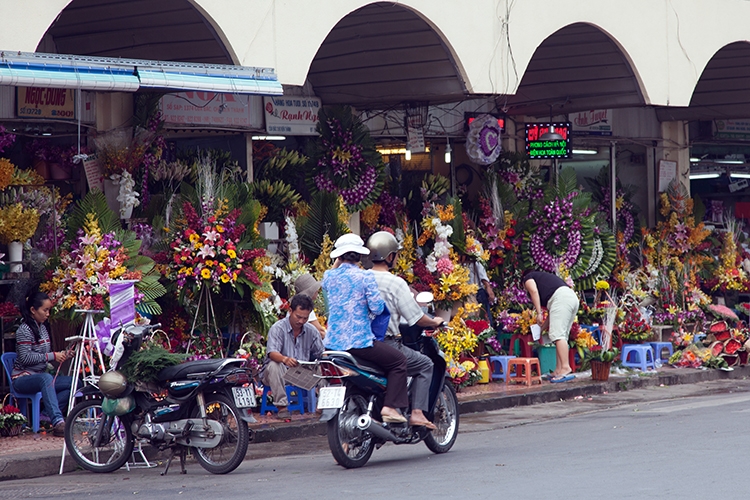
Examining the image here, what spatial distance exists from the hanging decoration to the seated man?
5.19 m

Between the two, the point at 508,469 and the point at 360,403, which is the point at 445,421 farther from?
the point at 508,469

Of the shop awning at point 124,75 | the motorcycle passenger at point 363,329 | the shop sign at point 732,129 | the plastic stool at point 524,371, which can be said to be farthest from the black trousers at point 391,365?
the shop sign at point 732,129

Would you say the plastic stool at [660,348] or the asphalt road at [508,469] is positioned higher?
the plastic stool at [660,348]

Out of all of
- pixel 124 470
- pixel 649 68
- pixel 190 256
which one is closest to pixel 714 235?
pixel 649 68

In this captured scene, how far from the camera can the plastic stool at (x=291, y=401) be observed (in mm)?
11141

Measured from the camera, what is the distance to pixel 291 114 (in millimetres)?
13773

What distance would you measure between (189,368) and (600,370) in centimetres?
687

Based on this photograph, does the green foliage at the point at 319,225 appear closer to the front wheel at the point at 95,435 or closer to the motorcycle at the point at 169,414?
the motorcycle at the point at 169,414

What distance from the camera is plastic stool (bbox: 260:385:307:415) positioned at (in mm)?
11141

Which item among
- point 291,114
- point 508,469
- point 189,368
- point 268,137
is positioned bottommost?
point 508,469

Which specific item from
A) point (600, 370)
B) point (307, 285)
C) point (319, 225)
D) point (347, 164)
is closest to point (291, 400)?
point (307, 285)

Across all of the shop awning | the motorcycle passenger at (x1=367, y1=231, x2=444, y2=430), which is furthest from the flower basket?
the shop awning

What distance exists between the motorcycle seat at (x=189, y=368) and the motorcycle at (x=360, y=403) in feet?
2.53

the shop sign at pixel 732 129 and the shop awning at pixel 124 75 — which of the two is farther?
the shop sign at pixel 732 129
